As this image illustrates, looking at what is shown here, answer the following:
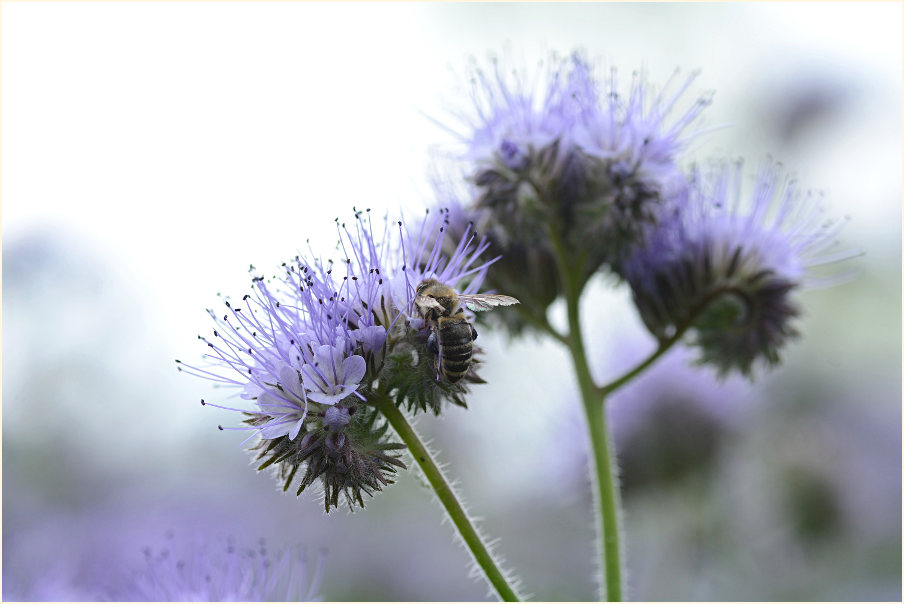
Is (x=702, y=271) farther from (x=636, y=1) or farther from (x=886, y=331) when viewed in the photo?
(x=636, y=1)

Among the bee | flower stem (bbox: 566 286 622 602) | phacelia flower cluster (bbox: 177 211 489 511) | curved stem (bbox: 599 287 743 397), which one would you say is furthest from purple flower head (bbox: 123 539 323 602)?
curved stem (bbox: 599 287 743 397)

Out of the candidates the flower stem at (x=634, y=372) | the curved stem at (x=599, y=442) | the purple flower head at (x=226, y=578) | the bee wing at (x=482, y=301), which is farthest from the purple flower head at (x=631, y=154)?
the purple flower head at (x=226, y=578)

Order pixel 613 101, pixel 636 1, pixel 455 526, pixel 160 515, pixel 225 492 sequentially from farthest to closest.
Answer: pixel 636 1 → pixel 225 492 → pixel 160 515 → pixel 613 101 → pixel 455 526

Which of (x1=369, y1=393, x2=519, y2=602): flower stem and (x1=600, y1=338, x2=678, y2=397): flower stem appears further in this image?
(x1=600, y1=338, x2=678, y2=397): flower stem

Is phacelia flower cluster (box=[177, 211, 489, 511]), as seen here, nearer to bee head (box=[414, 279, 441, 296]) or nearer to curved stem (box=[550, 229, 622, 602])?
bee head (box=[414, 279, 441, 296])

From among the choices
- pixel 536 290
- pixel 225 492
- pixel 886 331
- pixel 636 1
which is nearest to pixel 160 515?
pixel 225 492

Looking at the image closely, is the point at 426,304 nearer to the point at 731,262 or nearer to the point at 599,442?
the point at 599,442

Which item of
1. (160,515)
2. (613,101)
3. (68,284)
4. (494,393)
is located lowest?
(494,393)
